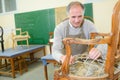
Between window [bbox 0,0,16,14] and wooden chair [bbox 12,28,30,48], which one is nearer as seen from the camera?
wooden chair [bbox 12,28,30,48]

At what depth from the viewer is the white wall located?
4.30 metres

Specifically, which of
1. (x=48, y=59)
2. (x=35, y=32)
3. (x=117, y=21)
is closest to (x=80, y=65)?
(x=117, y=21)

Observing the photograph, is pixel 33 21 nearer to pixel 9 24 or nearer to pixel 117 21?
pixel 9 24

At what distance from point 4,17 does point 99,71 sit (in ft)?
17.3

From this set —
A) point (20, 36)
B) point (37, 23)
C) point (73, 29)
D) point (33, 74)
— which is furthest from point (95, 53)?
point (37, 23)

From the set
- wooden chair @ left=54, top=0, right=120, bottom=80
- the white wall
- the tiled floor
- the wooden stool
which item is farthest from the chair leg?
wooden chair @ left=54, top=0, right=120, bottom=80

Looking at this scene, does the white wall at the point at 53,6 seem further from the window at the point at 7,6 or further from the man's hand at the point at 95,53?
the man's hand at the point at 95,53

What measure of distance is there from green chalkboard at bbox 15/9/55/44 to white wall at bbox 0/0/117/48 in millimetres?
159

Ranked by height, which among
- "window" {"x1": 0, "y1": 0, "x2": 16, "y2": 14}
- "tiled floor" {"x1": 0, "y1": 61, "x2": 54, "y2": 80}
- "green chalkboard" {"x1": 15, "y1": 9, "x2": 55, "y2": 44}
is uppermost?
"window" {"x1": 0, "y1": 0, "x2": 16, "y2": 14}

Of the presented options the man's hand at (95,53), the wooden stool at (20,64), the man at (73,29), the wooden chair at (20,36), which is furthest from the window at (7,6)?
the man's hand at (95,53)

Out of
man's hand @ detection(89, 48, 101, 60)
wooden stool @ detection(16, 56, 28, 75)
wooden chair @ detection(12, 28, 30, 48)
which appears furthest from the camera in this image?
wooden chair @ detection(12, 28, 30, 48)

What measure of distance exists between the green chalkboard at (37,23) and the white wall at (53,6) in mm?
159

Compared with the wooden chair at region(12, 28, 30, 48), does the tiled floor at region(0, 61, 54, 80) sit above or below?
below

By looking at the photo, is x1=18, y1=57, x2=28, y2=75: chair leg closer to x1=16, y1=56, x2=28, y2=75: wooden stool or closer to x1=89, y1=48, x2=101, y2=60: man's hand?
x1=16, y1=56, x2=28, y2=75: wooden stool
